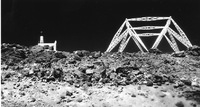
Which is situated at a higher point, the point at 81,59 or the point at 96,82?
the point at 81,59

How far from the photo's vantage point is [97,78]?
20.6 meters

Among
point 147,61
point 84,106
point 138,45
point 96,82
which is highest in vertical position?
point 138,45

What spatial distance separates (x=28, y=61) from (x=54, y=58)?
1772 millimetres

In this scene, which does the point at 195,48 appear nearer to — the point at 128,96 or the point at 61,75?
the point at 128,96

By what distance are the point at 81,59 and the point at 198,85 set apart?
26.1ft

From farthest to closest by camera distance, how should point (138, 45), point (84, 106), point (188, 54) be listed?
point (138, 45)
point (188, 54)
point (84, 106)

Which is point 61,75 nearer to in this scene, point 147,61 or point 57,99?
point 57,99

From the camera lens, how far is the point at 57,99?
18.5 m

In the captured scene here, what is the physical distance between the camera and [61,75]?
20906mm

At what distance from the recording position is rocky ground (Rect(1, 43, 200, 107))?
60.6ft

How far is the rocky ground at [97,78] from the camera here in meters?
18.5

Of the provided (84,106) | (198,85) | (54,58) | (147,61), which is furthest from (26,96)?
(198,85)

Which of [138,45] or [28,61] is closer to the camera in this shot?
[28,61]

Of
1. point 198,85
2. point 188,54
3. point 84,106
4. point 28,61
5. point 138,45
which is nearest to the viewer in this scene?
point 84,106
